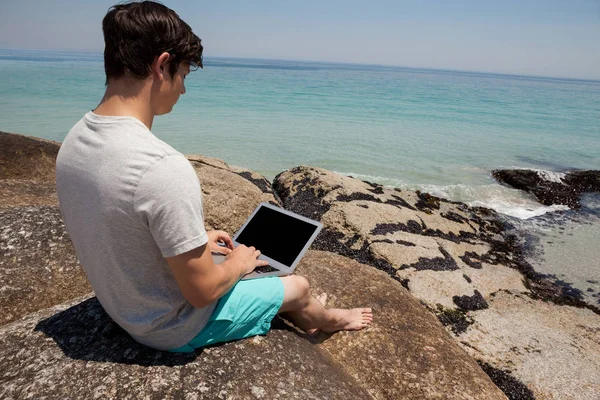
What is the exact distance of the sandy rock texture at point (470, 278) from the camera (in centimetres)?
523

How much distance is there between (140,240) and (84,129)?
0.58 meters

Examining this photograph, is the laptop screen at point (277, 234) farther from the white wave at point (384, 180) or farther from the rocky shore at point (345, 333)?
the white wave at point (384, 180)

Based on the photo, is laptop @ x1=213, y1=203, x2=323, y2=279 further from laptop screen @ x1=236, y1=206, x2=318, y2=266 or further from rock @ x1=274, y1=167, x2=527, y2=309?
rock @ x1=274, y1=167, x2=527, y2=309

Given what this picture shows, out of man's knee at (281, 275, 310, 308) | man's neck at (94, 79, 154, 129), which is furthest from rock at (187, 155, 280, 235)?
man's neck at (94, 79, 154, 129)

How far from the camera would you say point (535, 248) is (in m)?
10.0

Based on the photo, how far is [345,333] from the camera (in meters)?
3.86

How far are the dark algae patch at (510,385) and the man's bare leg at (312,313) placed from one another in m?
2.19

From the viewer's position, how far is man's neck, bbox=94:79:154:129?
1.91 m

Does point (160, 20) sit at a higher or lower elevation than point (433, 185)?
higher

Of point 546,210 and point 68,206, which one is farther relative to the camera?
point 546,210

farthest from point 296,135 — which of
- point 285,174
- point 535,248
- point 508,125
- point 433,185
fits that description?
point 508,125

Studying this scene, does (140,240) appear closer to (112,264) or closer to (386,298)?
(112,264)

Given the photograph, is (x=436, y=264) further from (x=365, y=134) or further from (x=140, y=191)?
(x=365, y=134)

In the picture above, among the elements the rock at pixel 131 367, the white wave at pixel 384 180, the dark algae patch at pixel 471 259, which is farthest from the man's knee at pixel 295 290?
the white wave at pixel 384 180
